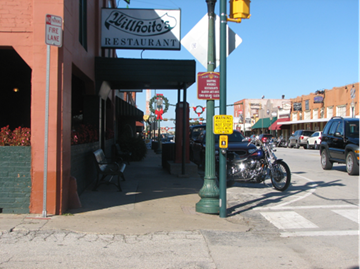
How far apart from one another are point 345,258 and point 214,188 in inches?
108

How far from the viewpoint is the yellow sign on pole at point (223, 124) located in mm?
6164

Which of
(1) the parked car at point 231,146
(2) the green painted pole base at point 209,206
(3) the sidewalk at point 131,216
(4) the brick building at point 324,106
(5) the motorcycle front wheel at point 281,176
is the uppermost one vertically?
(4) the brick building at point 324,106

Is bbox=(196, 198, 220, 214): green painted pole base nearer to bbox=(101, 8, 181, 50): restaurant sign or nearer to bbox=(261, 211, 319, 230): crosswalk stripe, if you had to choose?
bbox=(261, 211, 319, 230): crosswalk stripe

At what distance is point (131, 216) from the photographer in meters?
6.30

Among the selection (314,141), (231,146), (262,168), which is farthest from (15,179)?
(314,141)

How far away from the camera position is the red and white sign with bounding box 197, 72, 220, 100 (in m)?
6.51

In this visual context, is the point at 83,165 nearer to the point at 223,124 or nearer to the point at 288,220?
the point at 223,124

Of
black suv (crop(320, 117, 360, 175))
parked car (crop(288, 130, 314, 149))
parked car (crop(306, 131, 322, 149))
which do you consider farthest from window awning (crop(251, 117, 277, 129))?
black suv (crop(320, 117, 360, 175))

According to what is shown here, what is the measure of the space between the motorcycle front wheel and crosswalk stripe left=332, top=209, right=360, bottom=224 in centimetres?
199

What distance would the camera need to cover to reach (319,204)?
25.2ft

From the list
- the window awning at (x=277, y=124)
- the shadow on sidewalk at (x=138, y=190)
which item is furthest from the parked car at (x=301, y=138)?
the shadow on sidewalk at (x=138, y=190)

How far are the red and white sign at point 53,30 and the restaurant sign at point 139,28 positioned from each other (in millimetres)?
5143

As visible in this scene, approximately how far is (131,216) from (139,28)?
6.84m

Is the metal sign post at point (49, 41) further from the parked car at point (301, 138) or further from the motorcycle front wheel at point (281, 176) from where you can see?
the parked car at point (301, 138)
